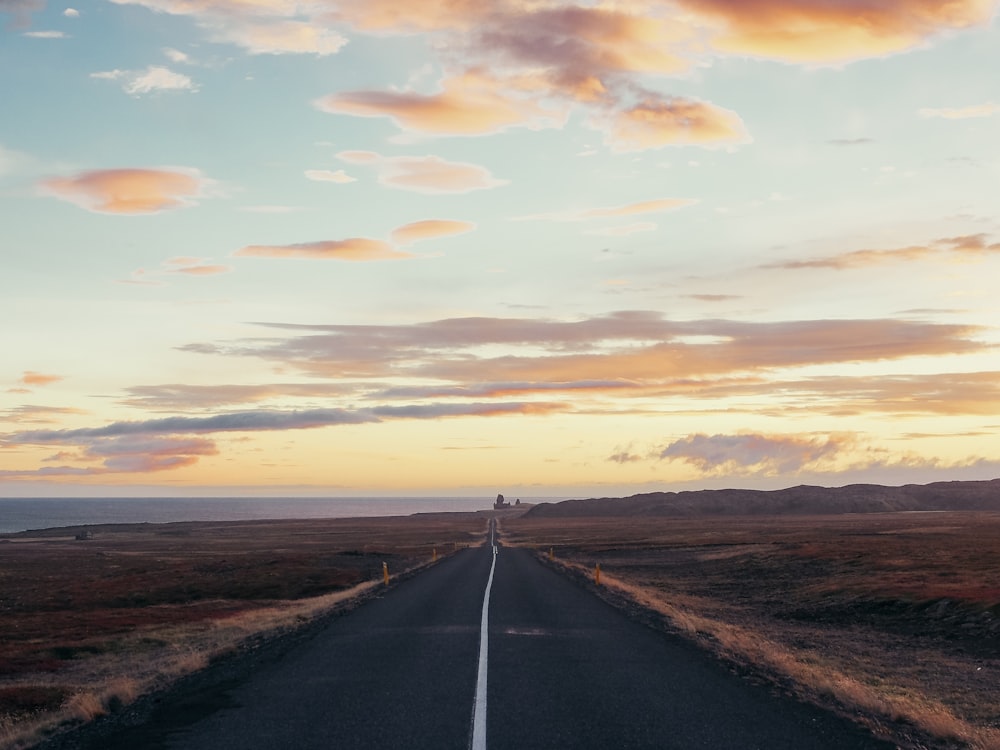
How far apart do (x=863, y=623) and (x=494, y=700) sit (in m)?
18.9

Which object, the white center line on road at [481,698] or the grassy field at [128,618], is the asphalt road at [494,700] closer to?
the white center line on road at [481,698]

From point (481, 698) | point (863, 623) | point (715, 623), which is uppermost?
point (481, 698)

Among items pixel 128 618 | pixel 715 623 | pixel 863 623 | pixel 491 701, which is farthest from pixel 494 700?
pixel 128 618

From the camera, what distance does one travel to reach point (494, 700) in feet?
41.0

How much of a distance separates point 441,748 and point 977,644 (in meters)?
17.8

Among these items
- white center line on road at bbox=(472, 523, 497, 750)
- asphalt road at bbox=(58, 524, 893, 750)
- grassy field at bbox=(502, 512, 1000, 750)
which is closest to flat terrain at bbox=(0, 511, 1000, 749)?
grassy field at bbox=(502, 512, 1000, 750)

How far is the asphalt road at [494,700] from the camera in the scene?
10.3m

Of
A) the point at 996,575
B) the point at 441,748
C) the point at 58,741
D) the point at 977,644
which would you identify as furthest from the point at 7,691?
the point at 996,575

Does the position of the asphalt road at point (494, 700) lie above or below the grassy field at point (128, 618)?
above

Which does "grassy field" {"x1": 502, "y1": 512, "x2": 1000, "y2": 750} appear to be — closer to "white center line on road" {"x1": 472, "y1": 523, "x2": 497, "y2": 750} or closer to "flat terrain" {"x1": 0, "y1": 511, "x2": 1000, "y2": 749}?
"flat terrain" {"x1": 0, "y1": 511, "x2": 1000, "y2": 749}

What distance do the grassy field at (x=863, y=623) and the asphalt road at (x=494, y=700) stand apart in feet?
3.60

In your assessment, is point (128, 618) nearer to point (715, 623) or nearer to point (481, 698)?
point (715, 623)

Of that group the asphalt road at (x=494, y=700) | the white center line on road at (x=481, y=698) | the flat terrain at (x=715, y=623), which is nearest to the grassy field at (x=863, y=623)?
the flat terrain at (x=715, y=623)

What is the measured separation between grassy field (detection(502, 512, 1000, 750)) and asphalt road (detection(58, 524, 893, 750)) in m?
1.10
